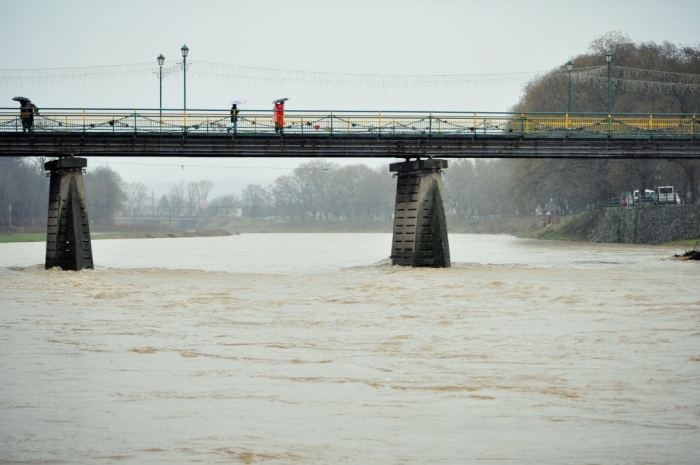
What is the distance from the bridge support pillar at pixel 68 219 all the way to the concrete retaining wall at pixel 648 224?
5102cm

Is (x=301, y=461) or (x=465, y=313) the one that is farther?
(x=465, y=313)

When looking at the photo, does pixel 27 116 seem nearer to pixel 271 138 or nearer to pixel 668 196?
pixel 271 138

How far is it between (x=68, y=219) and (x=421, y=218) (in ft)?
54.4

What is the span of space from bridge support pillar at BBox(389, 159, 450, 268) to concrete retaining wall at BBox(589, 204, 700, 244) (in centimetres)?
3876

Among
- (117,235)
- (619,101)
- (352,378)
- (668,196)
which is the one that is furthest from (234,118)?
(117,235)

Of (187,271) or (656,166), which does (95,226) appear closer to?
(656,166)

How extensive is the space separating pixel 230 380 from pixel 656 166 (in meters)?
84.9

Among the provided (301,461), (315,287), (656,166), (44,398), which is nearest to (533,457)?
(301,461)

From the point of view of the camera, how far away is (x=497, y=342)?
21297 mm

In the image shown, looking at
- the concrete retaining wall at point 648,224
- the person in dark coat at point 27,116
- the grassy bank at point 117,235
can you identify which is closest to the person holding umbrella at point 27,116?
the person in dark coat at point 27,116

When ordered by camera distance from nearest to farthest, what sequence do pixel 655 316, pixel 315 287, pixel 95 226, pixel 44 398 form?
pixel 44 398 → pixel 655 316 → pixel 315 287 → pixel 95 226

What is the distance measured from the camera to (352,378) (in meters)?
16.9

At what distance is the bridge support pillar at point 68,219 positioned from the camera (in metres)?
45.7

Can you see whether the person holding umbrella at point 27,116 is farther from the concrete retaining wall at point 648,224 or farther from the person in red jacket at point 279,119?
the concrete retaining wall at point 648,224
